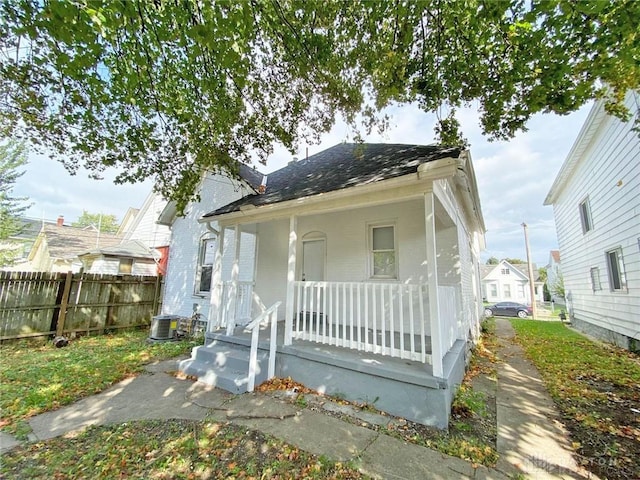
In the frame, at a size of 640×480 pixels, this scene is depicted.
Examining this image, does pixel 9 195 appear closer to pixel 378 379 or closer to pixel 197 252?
pixel 197 252

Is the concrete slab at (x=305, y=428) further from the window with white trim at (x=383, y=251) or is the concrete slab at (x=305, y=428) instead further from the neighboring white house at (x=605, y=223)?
the neighboring white house at (x=605, y=223)

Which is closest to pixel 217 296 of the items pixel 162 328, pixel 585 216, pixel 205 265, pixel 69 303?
pixel 162 328

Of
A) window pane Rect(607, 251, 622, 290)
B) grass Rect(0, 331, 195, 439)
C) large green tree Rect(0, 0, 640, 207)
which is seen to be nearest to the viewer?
large green tree Rect(0, 0, 640, 207)

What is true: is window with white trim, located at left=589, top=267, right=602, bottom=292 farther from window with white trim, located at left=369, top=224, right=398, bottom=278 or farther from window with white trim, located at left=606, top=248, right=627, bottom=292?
window with white trim, located at left=369, top=224, right=398, bottom=278

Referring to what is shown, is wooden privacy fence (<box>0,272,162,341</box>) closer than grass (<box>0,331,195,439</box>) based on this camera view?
No

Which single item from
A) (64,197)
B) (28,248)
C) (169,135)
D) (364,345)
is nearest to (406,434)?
(364,345)

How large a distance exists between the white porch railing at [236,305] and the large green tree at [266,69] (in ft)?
7.50

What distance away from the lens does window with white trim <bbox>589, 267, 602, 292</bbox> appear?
8797 millimetres

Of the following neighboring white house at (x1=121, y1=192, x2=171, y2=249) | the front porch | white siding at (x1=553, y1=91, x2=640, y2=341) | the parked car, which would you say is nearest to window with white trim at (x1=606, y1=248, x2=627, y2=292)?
white siding at (x1=553, y1=91, x2=640, y2=341)

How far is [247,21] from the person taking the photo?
133 inches

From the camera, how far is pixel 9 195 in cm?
1457

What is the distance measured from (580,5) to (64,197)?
5563 centimetres

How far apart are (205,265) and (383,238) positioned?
609 centimetres

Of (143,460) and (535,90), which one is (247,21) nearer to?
(535,90)
